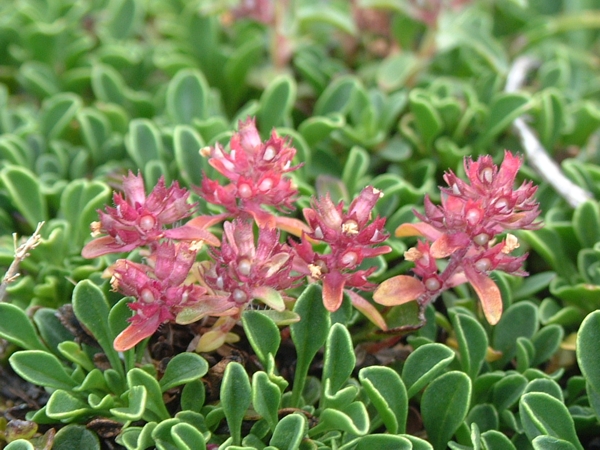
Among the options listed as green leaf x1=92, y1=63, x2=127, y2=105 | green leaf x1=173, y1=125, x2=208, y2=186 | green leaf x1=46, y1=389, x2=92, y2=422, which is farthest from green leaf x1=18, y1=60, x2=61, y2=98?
green leaf x1=46, y1=389, x2=92, y2=422

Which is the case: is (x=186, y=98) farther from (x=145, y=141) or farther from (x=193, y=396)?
(x=193, y=396)

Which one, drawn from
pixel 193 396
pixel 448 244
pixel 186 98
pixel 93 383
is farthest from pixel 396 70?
pixel 93 383

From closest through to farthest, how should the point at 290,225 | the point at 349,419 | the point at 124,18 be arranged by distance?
the point at 349,419
the point at 290,225
the point at 124,18

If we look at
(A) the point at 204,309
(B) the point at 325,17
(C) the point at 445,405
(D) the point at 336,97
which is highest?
(B) the point at 325,17

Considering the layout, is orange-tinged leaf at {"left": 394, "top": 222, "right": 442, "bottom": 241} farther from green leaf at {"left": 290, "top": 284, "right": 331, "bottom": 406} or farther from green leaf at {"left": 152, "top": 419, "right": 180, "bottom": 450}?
green leaf at {"left": 152, "top": 419, "right": 180, "bottom": 450}

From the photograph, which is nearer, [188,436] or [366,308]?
[188,436]

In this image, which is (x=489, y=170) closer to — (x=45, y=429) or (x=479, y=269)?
(x=479, y=269)

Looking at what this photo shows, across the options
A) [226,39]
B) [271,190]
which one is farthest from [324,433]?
[226,39]
